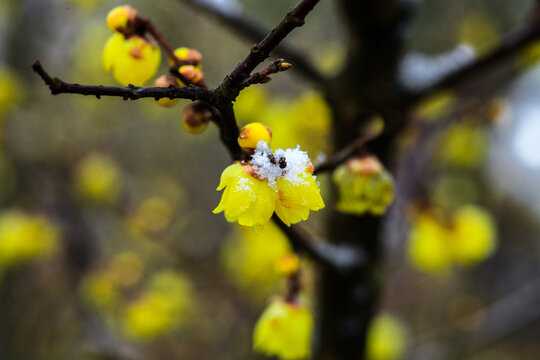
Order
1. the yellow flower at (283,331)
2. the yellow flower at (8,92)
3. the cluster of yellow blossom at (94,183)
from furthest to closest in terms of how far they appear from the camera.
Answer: the cluster of yellow blossom at (94,183) → the yellow flower at (8,92) → the yellow flower at (283,331)

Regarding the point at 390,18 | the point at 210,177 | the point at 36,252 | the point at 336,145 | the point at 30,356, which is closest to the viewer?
the point at 390,18

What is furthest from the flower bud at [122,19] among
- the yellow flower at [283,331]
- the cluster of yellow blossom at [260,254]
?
the cluster of yellow blossom at [260,254]

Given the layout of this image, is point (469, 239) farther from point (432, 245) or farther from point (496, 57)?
point (496, 57)

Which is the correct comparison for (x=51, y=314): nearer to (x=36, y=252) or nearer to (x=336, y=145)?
(x=36, y=252)

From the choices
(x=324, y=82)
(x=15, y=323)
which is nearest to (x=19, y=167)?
(x=15, y=323)

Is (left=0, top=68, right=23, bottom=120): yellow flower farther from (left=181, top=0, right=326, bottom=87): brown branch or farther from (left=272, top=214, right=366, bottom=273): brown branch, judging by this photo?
(left=272, top=214, right=366, bottom=273): brown branch

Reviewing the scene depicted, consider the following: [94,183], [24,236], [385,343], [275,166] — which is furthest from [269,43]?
[94,183]

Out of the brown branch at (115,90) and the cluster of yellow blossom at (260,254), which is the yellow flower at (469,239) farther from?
the brown branch at (115,90)
